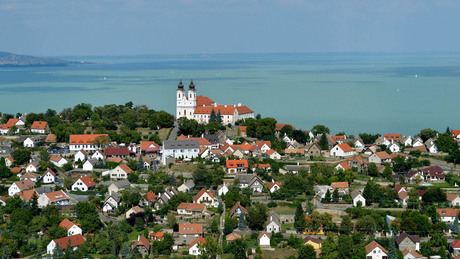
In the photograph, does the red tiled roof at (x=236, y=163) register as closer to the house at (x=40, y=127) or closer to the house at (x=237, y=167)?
the house at (x=237, y=167)

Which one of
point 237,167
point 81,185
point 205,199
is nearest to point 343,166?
point 237,167

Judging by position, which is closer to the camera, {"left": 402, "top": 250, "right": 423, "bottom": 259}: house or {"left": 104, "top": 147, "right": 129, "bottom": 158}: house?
{"left": 402, "top": 250, "right": 423, "bottom": 259}: house

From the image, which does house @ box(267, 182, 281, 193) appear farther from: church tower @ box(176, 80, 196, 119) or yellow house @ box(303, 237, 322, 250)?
church tower @ box(176, 80, 196, 119)

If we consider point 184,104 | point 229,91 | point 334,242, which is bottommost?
point 334,242

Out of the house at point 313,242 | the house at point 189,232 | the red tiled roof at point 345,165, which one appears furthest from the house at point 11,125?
the house at point 313,242

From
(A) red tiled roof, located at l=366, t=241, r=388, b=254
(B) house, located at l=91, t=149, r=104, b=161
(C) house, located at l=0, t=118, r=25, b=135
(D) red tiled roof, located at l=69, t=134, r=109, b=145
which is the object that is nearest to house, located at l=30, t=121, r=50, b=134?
(C) house, located at l=0, t=118, r=25, b=135

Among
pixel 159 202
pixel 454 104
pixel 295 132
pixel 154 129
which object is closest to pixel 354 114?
pixel 454 104

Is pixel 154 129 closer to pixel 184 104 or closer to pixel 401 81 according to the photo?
pixel 184 104
